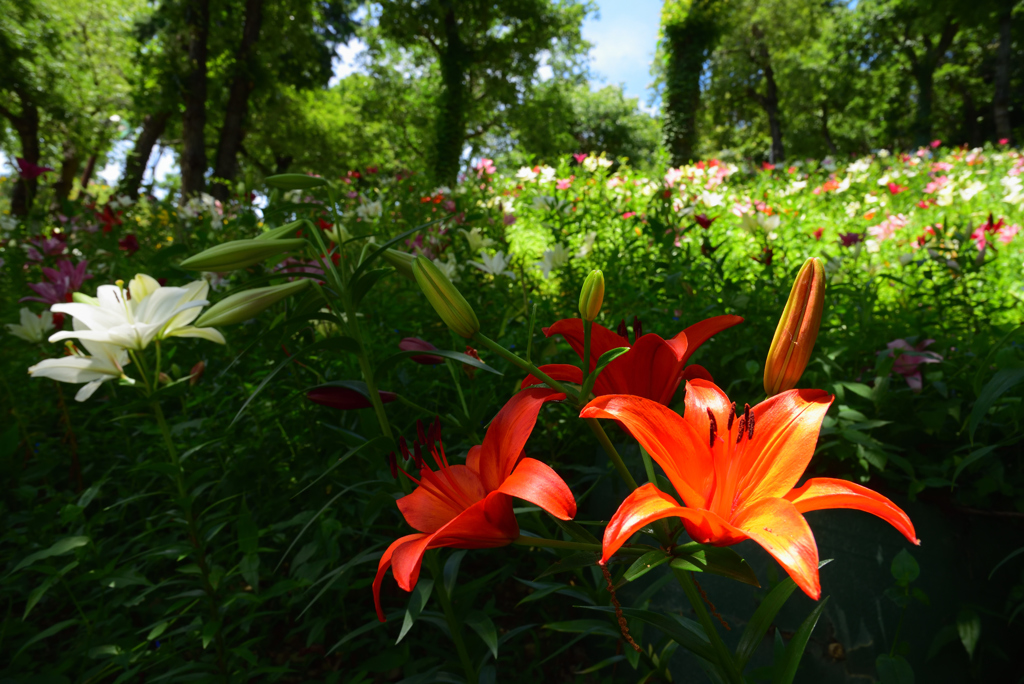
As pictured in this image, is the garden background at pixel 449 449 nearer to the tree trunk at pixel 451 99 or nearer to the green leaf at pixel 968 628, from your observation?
the green leaf at pixel 968 628

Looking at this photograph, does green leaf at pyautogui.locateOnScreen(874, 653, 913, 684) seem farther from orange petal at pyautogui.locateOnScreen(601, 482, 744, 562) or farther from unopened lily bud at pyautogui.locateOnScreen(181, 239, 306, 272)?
unopened lily bud at pyautogui.locateOnScreen(181, 239, 306, 272)

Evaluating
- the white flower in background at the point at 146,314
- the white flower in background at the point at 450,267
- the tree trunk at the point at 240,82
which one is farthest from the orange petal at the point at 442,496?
the tree trunk at the point at 240,82

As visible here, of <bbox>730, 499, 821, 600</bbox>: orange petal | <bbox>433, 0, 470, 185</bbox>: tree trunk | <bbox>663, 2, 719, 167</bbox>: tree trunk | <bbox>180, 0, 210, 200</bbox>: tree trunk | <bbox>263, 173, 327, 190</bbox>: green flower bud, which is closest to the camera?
<bbox>730, 499, 821, 600</bbox>: orange petal

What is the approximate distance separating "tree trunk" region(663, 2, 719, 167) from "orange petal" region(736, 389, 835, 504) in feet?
42.4

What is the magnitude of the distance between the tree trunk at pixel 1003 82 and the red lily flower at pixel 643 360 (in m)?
18.6

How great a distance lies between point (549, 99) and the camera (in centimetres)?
1925

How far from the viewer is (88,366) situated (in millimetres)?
1042

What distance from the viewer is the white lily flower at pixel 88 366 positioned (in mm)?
1026

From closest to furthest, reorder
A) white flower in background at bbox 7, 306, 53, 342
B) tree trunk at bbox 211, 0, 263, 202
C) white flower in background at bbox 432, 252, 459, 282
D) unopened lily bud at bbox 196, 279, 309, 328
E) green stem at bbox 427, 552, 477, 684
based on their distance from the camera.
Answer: unopened lily bud at bbox 196, 279, 309, 328
green stem at bbox 427, 552, 477, 684
white flower in background at bbox 7, 306, 53, 342
white flower in background at bbox 432, 252, 459, 282
tree trunk at bbox 211, 0, 263, 202

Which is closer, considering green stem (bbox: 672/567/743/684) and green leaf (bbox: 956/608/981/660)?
green stem (bbox: 672/567/743/684)

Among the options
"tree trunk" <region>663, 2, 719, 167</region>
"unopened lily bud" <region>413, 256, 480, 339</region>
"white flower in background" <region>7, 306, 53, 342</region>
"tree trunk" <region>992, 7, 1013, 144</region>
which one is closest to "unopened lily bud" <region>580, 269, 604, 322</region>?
"unopened lily bud" <region>413, 256, 480, 339</region>

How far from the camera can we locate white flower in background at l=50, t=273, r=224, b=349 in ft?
3.23

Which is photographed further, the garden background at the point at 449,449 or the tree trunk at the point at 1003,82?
the tree trunk at the point at 1003,82

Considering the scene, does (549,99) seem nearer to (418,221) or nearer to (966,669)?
(418,221)
